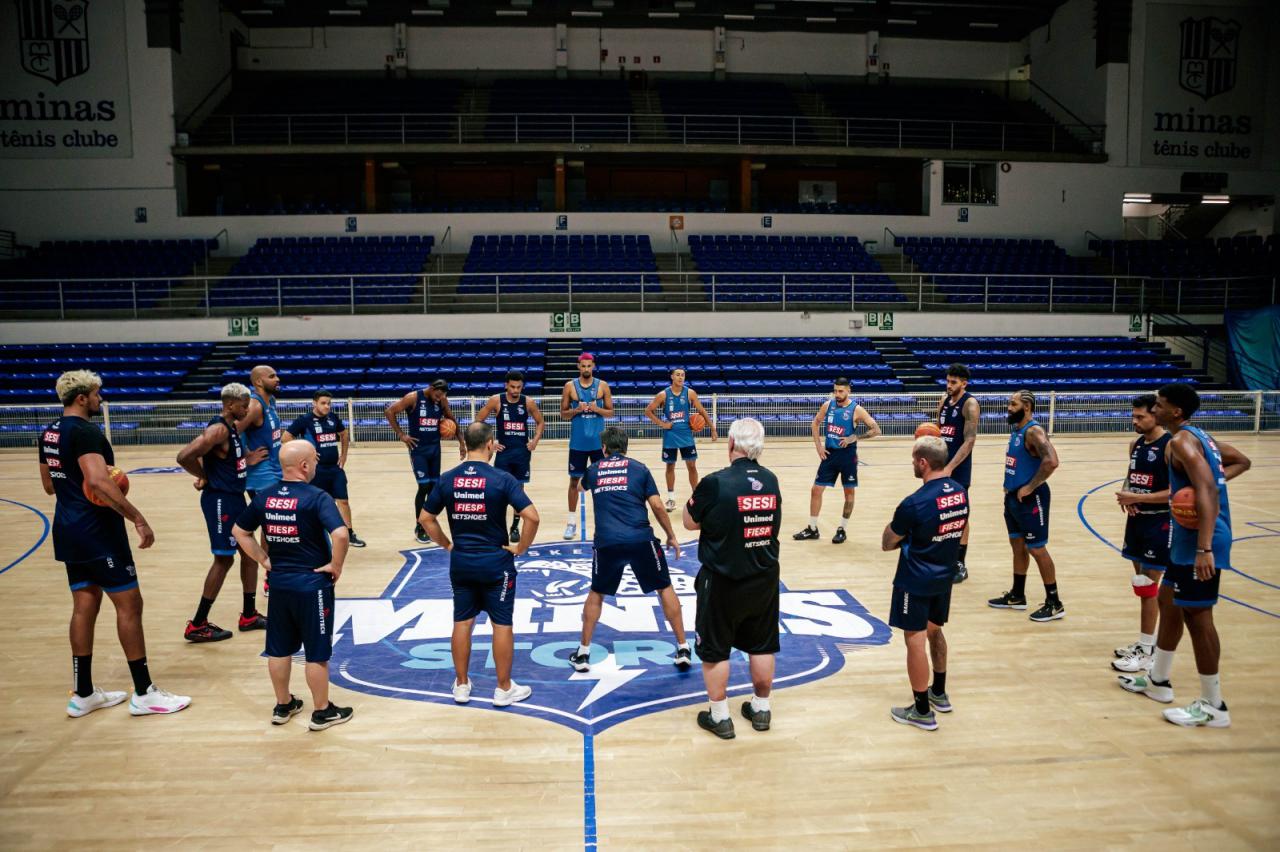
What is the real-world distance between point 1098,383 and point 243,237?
26921 mm

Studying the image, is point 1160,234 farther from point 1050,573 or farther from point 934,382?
point 1050,573

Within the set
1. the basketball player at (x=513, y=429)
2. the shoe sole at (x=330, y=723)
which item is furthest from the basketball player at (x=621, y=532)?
the basketball player at (x=513, y=429)

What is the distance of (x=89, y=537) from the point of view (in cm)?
549

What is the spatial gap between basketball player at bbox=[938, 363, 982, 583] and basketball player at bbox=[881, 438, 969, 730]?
3.08m

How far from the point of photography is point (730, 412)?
19.3 meters

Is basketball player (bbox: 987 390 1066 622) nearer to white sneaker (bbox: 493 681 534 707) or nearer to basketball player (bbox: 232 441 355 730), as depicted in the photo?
white sneaker (bbox: 493 681 534 707)

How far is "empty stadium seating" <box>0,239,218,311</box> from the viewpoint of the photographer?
24.8 metres

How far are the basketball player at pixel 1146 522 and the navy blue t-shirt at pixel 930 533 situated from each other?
1632 millimetres

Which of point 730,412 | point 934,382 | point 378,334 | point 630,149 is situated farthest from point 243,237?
point 934,382

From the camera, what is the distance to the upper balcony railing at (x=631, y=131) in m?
28.6

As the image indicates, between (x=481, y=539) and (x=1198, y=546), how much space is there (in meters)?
4.44

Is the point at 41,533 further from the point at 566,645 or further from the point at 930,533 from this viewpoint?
the point at 930,533

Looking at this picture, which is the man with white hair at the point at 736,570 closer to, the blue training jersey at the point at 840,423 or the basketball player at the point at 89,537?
the basketball player at the point at 89,537

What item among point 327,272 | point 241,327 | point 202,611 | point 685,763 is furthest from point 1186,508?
point 327,272
